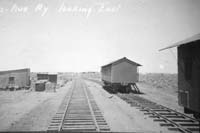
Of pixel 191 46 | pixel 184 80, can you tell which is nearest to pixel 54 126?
pixel 184 80

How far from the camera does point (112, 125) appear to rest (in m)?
8.10

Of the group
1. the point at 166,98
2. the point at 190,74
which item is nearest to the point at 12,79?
the point at 166,98

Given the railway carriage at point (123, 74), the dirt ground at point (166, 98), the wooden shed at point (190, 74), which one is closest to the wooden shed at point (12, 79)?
the railway carriage at point (123, 74)

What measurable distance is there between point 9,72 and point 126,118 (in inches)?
936

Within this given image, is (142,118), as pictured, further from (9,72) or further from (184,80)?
(9,72)

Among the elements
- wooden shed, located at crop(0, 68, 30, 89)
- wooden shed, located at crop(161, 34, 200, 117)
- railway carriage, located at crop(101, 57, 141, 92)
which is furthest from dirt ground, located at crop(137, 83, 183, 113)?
wooden shed, located at crop(0, 68, 30, 89)

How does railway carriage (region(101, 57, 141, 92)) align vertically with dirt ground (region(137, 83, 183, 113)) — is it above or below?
above

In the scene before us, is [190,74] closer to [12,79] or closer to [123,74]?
[123,74]

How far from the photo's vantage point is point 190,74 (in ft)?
28.2

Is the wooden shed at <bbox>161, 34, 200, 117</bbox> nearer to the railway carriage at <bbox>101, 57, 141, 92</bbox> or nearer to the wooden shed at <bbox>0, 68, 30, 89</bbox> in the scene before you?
the railway carriage at <bbox>101, 57, 141, 92</bbox>

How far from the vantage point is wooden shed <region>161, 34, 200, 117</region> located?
8.00 meters

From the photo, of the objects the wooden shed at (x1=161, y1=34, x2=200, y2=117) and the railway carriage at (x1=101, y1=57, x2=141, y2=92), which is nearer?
the wooden shed at (x1=161, y1=34, x2=200, y2=117)

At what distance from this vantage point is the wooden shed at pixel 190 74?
7996 millimetres

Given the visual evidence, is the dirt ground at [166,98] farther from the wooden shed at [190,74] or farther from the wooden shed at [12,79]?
the wooden shed at [12,79]
